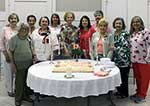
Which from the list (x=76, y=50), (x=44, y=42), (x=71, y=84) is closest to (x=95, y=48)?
(x=76, y=50)

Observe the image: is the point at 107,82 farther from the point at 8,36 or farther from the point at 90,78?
the point at 8,36

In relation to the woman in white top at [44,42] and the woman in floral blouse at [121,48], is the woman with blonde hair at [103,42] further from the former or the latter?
the woman in white top at [44,42]

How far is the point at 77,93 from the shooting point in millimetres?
3686

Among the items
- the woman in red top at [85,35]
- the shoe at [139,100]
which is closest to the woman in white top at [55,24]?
the woman in red top at [85,35]

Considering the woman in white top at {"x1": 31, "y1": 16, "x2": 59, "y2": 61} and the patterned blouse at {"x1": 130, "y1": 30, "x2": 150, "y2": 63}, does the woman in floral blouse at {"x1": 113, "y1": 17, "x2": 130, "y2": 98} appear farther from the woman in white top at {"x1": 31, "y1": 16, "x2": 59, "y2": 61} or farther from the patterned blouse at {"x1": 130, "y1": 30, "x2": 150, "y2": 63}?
the woman in white top at {"x1": 31, "y1": 16, "x2": 59, "y2": 61}

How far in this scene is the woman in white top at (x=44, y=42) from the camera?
4734mm

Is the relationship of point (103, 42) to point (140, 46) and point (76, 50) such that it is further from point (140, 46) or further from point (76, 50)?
point (140, 46)

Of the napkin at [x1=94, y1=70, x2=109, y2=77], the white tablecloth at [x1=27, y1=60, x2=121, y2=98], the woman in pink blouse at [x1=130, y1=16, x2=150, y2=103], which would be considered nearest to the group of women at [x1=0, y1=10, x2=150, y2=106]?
the woman in pink blouse at [x1=130, y1=16, x2=150, y2=103]

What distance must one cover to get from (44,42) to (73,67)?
73 centimetres

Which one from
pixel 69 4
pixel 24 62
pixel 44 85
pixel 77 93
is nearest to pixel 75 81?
pixel 77 93

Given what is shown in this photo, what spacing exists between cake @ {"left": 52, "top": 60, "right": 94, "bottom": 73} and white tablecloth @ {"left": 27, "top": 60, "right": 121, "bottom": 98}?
11 cm

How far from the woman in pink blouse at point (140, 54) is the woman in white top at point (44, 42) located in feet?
3.72

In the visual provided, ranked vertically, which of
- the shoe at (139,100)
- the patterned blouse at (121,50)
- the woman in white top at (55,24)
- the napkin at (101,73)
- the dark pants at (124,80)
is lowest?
the shoe at (139,100)

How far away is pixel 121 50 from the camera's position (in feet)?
15.6
